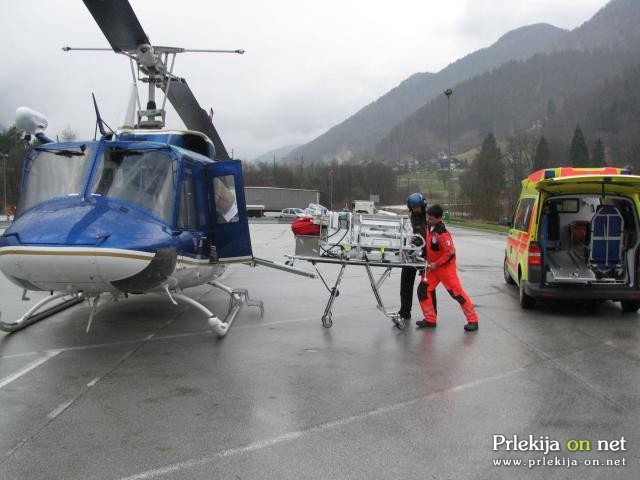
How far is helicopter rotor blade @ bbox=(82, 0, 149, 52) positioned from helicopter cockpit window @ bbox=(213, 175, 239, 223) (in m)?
2.46

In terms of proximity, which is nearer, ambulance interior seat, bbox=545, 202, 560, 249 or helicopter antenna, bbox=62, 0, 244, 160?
helicopter antenna, bbox=62, 0, 244, 160

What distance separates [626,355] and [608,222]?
341 centimetres

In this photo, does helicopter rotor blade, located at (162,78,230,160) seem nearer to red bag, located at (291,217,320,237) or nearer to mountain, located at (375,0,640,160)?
red bag, located at (291,217,320,237)

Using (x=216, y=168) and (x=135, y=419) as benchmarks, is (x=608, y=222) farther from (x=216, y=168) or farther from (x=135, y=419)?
(x=135, y=419)

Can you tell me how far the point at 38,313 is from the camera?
8.34m

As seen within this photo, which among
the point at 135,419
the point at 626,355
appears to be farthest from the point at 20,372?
the point at 626,355

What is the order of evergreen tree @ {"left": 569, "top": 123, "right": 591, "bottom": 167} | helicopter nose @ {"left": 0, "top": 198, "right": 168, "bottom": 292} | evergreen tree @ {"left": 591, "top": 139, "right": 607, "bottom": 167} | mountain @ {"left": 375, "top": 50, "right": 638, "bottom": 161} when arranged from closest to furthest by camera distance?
helicopter nose @ {"left": 0, "top": 198, "right": 168, "bottom": 292}
evergreen tree @ {"left": 569, "top": 123, "right": 591, "bottom": 167}
evergreen tree @ {"left": 591, "top": 139, "right": 607, "bottom": 167}
mountain @ {"left": 375, "top": 50, "right": 638, "bottom": 161}

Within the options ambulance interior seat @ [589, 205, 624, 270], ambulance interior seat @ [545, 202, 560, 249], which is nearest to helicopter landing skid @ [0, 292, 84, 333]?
ambulance interior seat @ [545, 202, 560, 249]

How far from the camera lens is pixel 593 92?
4941 inches

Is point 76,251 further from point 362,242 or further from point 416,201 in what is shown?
point 416,201

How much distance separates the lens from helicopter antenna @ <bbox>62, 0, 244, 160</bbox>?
745 cm

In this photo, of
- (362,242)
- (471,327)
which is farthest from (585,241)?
(362,242)

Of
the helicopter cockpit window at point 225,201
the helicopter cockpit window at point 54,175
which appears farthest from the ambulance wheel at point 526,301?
the helicopter cockpit window at point 54,175

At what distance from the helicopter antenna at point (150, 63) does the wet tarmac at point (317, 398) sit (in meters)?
4.10
